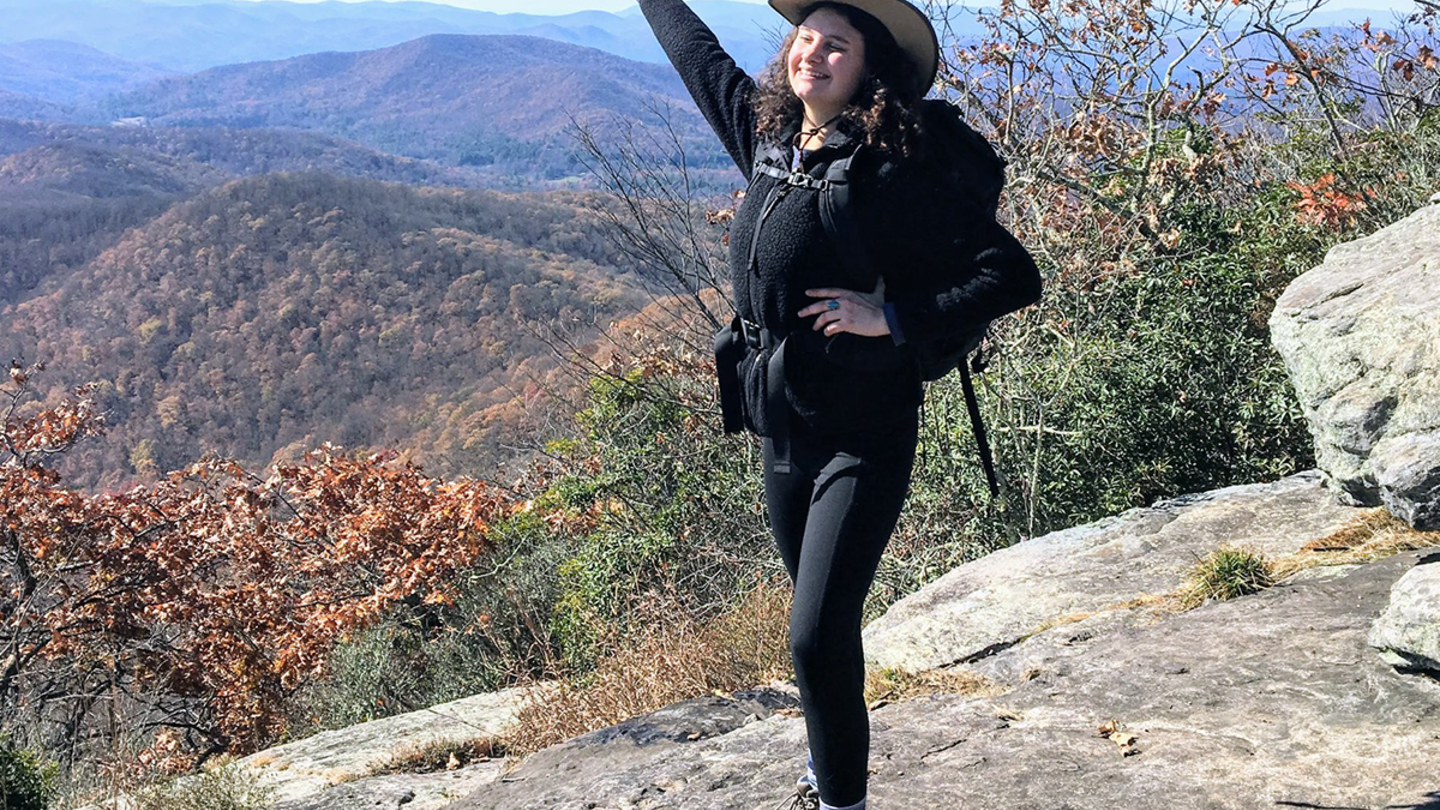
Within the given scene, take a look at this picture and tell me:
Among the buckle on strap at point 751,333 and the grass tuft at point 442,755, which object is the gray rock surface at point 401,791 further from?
the buckle on strap at point 751,333

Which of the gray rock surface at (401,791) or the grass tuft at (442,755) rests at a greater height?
the gray rock surface at (401,791)

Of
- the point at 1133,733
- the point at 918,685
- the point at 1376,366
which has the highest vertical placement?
the point at 1376,366

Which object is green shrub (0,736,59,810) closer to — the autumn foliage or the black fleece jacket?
the black fleece jacket

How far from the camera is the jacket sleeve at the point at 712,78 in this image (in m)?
2.46

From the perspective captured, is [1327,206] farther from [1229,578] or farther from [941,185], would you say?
[941,185]

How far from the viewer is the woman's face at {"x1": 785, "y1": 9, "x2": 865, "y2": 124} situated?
2178 millimetres

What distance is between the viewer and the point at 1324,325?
359 centimetres

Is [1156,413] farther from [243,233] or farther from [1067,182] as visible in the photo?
[243,233]

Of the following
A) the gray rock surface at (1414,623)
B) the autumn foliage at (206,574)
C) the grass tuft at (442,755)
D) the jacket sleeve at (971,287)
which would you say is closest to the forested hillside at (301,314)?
the autumn foliage at (206,574)

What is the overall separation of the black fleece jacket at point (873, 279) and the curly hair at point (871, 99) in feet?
0.13

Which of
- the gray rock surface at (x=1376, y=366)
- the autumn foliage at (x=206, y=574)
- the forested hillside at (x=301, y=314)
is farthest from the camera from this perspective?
the forested hillside at (x=301, y=314)

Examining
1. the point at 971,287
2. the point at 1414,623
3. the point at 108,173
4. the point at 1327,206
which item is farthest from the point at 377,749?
the point at 108,173

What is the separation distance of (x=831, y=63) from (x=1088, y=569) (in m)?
2.63

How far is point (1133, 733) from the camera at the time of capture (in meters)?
2.91
